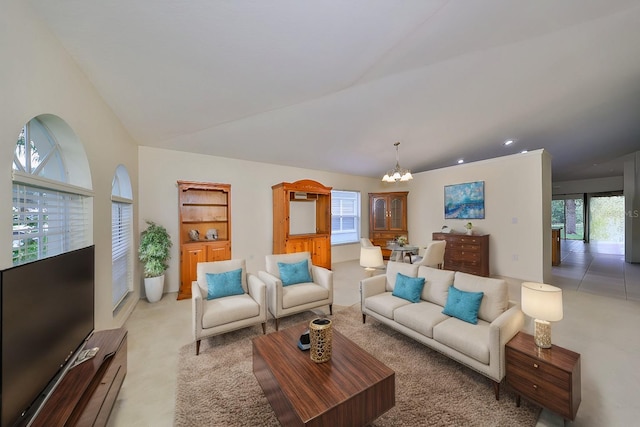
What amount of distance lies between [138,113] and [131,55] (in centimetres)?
127

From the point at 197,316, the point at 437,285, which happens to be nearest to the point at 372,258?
the point at 437,285

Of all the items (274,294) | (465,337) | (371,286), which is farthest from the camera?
(371,286)

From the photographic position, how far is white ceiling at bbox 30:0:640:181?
1.75m

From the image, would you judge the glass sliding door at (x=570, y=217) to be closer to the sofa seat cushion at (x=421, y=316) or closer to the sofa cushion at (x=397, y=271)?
the sofa cushion at (x=397, y=271)

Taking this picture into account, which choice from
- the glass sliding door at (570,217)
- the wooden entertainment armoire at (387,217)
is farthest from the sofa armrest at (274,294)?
the glass sliding door at (570,217)

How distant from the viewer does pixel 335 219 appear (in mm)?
7230

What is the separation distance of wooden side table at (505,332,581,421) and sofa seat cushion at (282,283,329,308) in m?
2.08

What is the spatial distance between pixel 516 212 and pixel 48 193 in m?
7.19

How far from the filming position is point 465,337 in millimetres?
2107

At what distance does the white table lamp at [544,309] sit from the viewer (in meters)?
1.84

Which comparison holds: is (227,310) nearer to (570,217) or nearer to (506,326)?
(506,326)

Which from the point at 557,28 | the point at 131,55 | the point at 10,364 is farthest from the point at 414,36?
the point at 10,364

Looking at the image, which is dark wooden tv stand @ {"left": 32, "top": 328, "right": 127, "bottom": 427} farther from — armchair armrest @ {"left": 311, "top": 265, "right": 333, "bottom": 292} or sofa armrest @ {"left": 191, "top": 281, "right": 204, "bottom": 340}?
armchair armrest @ {"left": 311, "top": 265, "right": 333, "bottom": 292}

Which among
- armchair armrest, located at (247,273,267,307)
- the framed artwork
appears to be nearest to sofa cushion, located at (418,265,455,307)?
armchair armrest, located at (247,273,267,307)
